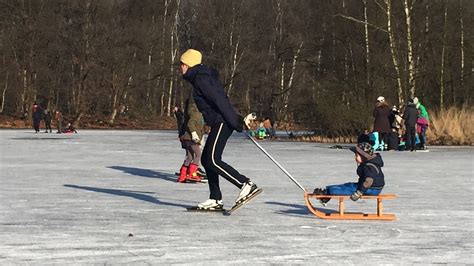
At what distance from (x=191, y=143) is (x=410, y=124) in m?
10.7

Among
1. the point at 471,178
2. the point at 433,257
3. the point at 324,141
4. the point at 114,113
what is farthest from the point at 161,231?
the point at 114,113

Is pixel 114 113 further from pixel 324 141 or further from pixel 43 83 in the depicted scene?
pixel 324 141

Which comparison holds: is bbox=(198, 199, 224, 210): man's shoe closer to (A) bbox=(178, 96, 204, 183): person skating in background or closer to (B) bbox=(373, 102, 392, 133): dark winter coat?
(A) bbox=(178, 96, 204, 183): person skating in background

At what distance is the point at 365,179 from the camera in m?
8.57

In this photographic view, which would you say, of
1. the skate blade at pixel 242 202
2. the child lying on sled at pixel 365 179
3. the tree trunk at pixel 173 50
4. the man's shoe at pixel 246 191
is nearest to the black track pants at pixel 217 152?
the man's shoe at pixel 246 191

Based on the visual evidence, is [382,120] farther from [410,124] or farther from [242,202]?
[242,202]

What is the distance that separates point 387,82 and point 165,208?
77.2 ft

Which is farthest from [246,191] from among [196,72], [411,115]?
[411,115]

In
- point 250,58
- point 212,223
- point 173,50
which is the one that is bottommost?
point 212,223

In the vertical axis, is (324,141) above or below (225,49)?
below

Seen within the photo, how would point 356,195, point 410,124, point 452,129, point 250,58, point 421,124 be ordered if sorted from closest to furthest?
1. point 356,195
2. point 410,124
3. point 421,124
4. point 452,129
5. point 250,58

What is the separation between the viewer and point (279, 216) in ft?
28.8

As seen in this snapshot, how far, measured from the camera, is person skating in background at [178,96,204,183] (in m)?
13.1

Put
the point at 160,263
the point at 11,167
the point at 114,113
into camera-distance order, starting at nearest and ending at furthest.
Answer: the point at 160,263 < the point at 11,167 < the point at 114,113
